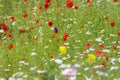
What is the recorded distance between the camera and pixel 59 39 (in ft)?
15.0

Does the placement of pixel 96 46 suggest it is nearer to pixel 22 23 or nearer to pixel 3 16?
pixel 22 23

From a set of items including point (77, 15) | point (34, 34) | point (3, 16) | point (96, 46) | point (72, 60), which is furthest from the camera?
point (3, 16)

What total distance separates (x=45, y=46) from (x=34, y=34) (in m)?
0.62

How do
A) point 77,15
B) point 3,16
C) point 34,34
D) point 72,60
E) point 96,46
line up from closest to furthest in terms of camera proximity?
point 72,60 → point 96,46 → point 34,34 → point 77,15 → point 3,16

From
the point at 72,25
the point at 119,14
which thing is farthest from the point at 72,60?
the point at 119,14

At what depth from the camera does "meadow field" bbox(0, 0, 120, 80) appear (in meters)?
3.55

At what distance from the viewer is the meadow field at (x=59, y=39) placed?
355 cm

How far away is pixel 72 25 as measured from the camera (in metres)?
5.01

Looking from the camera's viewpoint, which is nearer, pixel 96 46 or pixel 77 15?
pixel 96 46

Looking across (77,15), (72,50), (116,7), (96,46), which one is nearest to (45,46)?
(72,50)

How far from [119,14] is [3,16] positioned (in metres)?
1.96

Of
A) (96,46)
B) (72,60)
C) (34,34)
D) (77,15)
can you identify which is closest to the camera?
(72,60)

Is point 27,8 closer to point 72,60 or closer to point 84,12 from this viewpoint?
point 84,12

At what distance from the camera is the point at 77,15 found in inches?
211
